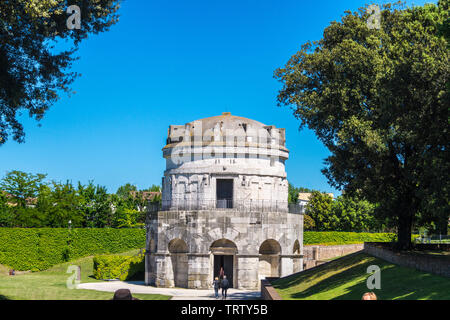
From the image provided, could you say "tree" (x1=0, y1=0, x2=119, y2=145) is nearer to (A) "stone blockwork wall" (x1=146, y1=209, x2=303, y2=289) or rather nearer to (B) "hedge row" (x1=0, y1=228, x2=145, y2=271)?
(A) "stone blockwork wall" (x1=146, y1=209, x2=303, y2=289)

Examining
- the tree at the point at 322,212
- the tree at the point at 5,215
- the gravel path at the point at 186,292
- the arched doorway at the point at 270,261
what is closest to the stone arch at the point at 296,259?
the arched doorway at the point at 270,261

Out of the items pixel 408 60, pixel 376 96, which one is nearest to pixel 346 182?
pixel 376 96

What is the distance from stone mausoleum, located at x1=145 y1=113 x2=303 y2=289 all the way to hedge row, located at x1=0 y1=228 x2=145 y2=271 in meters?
18.7

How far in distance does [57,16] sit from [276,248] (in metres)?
31.1

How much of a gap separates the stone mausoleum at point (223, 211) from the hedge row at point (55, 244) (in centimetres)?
1869

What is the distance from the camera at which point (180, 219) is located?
46719mm

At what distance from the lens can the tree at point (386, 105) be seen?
26188mm

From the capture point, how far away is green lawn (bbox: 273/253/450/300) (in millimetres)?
20908

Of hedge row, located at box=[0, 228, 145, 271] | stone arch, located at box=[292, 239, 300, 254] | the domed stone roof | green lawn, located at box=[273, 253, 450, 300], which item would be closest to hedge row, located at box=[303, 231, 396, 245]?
stone arch, located at box=[292, 239, 300, 254]

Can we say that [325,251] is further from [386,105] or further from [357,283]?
[386,105]

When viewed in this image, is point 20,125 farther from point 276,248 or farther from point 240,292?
point 276,248

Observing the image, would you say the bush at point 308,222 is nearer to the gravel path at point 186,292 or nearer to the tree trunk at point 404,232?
the gravel path at point 186,292

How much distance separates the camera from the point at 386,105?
2752 centimetres
